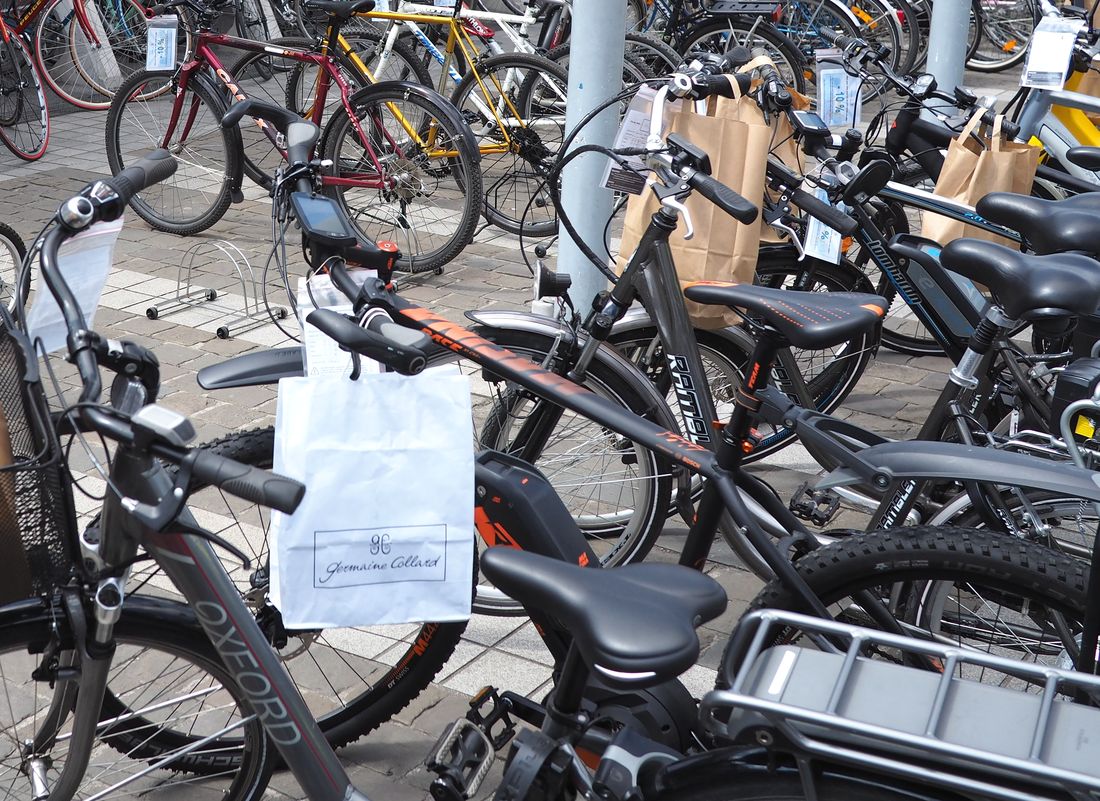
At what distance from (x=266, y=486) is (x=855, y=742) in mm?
821

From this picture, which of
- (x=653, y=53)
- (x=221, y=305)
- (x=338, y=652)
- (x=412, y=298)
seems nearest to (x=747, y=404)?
(x=338, y=652)

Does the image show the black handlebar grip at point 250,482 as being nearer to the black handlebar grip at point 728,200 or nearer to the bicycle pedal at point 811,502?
the black handlebar grip at point 728,200

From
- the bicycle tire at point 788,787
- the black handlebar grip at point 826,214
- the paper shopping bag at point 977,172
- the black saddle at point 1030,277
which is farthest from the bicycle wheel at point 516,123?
the bicycle tire at point 788,787

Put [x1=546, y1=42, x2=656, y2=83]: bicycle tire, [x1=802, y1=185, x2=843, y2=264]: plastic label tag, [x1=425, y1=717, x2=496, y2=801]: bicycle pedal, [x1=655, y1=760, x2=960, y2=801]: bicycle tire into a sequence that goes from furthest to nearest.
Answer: [x1=546, y1=42, x2=656, y2=83]: bicycle tire, [x1=802, y1=185, x2=843, y2=264]: plastic label tag, [x1=425, y1=717, x2=496, y2=801]: bicycle pedal, [x1=655, y1=760, x2=960, y2=801]: bicycle tire

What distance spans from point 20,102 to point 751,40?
524cm

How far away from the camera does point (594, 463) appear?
3486mm

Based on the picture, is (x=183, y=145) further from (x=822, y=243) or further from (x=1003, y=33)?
(x=1003, y=33)

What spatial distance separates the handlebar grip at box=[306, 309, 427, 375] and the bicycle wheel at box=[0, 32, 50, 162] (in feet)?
21.9

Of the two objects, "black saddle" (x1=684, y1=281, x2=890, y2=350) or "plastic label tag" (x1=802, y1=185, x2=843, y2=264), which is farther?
"plastic label tag" (x1=802, y1=185, x2=843, y2=264)

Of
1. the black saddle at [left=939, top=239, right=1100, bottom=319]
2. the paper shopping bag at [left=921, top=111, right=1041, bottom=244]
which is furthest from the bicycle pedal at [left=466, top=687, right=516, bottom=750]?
the paper shopping bag at [left=921, top=111, right=1041, bottom=244]

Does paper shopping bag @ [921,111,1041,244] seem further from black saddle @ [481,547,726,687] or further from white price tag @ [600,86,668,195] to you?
black saddle @ [481,547,726,687]

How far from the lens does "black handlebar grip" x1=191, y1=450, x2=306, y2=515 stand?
1.53m

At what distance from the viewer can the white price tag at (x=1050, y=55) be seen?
4938mm

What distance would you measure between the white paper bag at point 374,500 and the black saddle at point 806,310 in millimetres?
705
